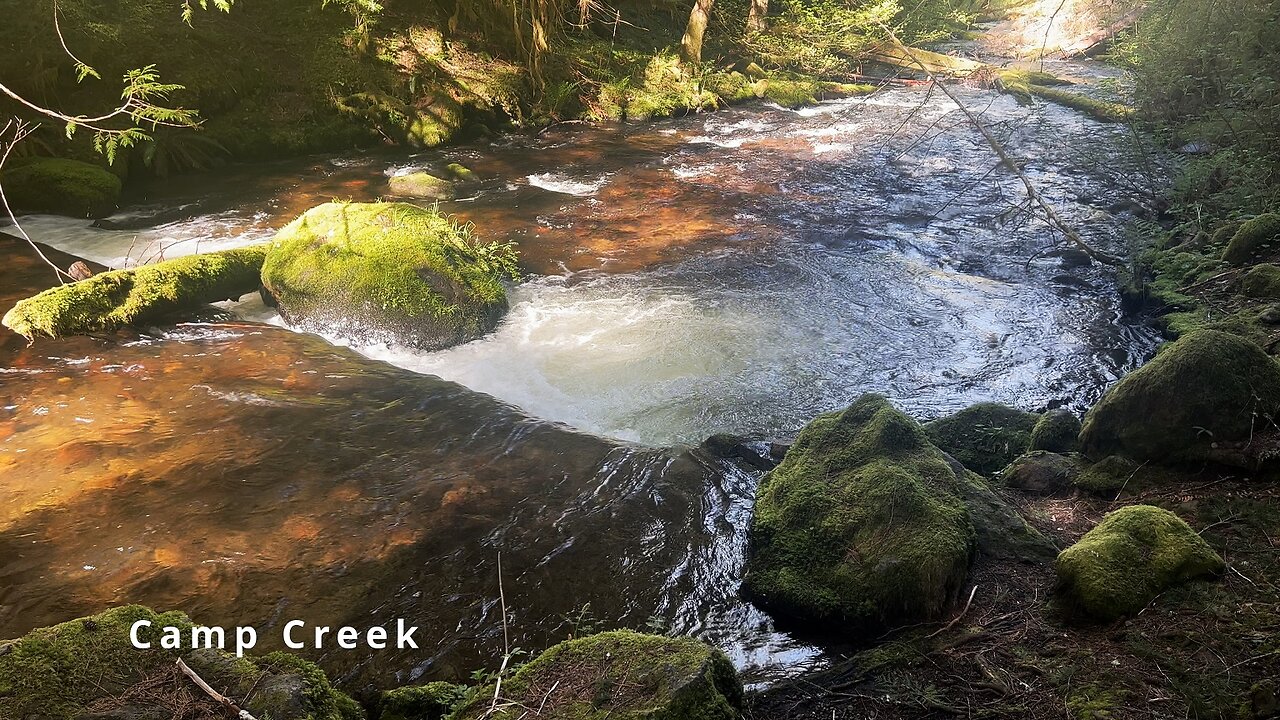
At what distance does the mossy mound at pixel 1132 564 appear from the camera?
323 centimetres

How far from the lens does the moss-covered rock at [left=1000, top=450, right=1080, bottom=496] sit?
15.0 feet

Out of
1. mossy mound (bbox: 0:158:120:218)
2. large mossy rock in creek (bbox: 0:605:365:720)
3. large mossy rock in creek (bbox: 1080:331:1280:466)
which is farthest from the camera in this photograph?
mossy mound (bbox: 0:158:120:218)

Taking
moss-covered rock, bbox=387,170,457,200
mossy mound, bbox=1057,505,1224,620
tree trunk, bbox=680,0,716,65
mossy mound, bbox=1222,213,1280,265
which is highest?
tree trunk, bbox=680,0,716,65

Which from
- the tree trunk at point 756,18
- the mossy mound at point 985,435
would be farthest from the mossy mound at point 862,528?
the tree trunk at point 756,18

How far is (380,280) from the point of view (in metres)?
7.31

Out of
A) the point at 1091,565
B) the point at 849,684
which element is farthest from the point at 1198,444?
the point at 849,684

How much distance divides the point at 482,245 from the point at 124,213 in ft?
16.7

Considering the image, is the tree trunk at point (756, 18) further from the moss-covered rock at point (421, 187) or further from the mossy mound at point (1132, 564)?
the mossy mound at point (1132, 564)

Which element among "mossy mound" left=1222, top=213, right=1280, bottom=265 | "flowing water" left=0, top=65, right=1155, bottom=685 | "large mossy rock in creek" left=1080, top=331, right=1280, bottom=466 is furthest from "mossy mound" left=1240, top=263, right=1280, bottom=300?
"large mossy rock in creek" left=1080, top=331, right=1280, bottom=466

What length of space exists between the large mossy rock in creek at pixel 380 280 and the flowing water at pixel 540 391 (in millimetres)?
328

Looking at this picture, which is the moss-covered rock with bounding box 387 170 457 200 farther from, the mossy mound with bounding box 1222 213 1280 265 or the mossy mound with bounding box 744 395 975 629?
the mossy mound with bounding box 1222 213 1280 265

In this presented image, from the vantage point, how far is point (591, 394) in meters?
6.39

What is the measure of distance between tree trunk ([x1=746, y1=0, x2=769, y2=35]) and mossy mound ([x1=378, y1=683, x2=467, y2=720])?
19463mm

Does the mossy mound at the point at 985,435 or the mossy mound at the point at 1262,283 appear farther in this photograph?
the mossy mound at the point at 1262,283
